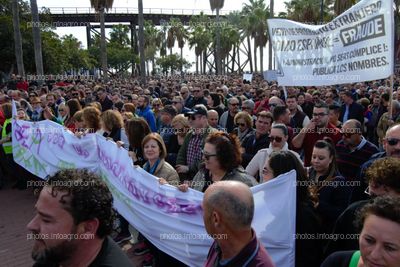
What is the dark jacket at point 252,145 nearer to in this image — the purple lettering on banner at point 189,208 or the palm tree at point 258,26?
the purple lettering on banner at point 189,208

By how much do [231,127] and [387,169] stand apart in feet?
16.4

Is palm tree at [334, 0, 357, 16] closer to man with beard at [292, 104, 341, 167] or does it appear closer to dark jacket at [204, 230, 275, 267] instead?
man with beard at [292, 104, 341, 167]

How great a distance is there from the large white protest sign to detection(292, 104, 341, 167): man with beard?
0.60 meters

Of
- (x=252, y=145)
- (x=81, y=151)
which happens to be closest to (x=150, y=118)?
(x=81, y=151)

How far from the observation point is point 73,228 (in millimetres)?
2041

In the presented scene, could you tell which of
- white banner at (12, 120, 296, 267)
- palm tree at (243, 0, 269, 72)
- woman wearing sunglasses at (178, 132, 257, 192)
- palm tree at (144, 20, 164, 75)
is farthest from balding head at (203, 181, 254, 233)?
palm tree at (144, 20, 164, 75)

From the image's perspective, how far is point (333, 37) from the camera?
5.97m

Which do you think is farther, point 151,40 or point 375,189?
point 151,40

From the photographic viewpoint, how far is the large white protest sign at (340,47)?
4.99 meters

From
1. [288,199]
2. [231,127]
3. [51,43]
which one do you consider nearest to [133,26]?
[51,43]

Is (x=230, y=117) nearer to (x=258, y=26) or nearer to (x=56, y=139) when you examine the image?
(x=56, y=139)

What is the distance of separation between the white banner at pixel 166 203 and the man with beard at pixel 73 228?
1.57 meters

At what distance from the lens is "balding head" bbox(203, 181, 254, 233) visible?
2.18 meters

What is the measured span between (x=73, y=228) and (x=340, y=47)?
4.84 meters
